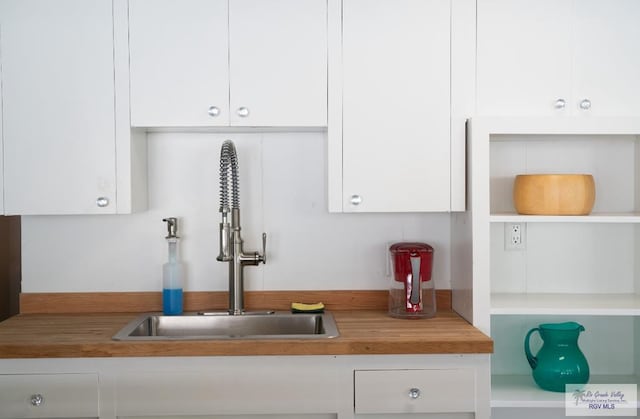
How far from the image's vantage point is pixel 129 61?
2479 mm

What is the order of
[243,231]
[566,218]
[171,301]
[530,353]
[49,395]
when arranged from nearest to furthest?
[49,395]
[566,218]
[530,353]
[171,301]
[243,231]

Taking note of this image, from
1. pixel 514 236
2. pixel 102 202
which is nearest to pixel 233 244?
pixel 102 202

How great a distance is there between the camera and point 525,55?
2490mm

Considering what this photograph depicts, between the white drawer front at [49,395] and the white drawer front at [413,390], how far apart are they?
82 cm

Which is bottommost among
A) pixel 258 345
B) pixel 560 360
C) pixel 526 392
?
pixel 526 392

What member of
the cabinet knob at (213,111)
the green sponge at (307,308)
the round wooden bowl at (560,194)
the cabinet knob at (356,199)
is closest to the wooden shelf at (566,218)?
the round wooden bowl at (560,194)

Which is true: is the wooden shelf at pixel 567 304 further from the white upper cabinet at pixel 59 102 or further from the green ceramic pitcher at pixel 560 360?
the white upper cabinet at pixel 59 102

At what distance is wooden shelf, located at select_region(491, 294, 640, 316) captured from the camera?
2.46m

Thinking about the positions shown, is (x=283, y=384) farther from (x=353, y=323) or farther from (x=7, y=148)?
(x=7, y=148)

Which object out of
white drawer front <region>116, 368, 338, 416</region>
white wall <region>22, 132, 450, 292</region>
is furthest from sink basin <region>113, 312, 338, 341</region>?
white drawer front <region>116, 368, 338, 416</region>

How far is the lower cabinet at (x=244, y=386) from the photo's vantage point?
7.28ft

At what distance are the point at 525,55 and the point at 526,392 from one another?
1.17 metres

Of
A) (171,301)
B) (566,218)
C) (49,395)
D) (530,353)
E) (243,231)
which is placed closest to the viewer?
(49,395)

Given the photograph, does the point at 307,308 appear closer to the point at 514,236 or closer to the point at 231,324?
the point at 231,324
